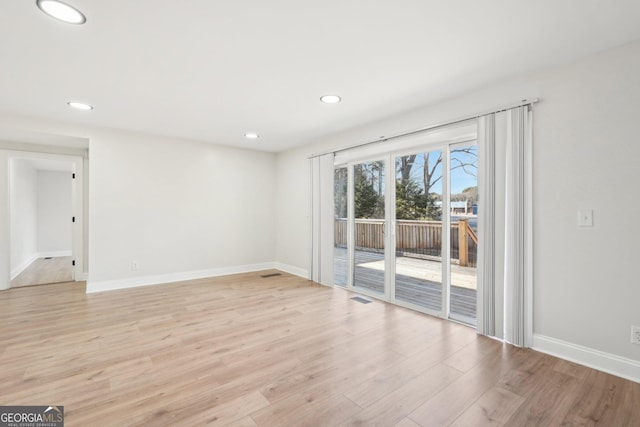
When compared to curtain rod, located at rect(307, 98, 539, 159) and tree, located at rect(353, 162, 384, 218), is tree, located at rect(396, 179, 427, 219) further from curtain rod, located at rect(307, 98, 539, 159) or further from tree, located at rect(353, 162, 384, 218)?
curtain rod, located at rect(307, 98, 539, 159)

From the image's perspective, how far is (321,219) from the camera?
15.6ft

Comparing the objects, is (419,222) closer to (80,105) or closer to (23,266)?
(80,105)

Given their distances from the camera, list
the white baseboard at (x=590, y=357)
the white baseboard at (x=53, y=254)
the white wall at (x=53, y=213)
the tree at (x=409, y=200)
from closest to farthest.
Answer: the white baseboard at (x=590, y=357) → the tree at (x=409, y=200) → the white baseboard at (x=53, y=254) → the white wall at (x=53, y=213)

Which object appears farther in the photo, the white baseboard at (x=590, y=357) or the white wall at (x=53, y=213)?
the white wall at (x=53, y=213)

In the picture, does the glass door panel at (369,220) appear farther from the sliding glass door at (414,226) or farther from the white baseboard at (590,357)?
the white baseboard at (590,357)

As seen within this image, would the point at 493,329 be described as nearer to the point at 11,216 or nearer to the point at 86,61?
the point at 86,61

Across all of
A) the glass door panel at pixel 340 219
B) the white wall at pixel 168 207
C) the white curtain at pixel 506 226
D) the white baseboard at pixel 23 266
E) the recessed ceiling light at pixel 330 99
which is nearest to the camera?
the white curtain at pixel 506 226

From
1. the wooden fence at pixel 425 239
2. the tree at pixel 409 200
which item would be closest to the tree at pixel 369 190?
the wooden fence at pixel 425 239

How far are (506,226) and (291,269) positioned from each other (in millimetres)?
3873

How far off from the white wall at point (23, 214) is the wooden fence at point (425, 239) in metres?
5.73

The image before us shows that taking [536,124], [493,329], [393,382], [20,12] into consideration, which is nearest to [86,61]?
[20,12]

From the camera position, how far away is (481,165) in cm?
279

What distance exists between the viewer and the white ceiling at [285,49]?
176 centimetres

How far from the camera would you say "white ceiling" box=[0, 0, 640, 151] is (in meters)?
1.76
